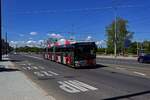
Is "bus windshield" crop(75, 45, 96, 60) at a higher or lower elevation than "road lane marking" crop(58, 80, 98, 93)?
higher

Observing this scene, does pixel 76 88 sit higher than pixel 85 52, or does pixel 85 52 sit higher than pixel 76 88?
pixel 85 52

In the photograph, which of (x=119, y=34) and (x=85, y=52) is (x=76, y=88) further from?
(x=119, y=34)

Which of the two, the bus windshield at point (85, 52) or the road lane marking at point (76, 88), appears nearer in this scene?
the road lane marking at point (76, 88)

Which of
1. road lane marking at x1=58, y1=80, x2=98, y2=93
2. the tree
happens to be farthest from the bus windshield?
the tree

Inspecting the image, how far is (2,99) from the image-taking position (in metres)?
11.4

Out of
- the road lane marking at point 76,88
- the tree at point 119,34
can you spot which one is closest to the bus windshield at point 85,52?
the road lane marking at point 76,88

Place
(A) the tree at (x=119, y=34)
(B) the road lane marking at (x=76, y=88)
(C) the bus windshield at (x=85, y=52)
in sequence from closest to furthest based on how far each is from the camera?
(B) the road lane marking at (x=76, y=88), (C) the bus windshield at (x=85, y=52), (A) the tree at (x=119, y=34)

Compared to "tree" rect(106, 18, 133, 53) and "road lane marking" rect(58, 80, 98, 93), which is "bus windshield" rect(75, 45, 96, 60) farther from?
"tree" rect(106, 18, 133, 53)

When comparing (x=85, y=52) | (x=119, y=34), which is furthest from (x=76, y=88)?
(x=119, y=34)

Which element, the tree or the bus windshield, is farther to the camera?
the tree

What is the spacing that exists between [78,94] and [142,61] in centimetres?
3372

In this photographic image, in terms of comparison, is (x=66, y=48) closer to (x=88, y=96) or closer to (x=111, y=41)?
(x=88, y=96)

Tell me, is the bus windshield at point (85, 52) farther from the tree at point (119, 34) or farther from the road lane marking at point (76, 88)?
the tree at point (119, 34)

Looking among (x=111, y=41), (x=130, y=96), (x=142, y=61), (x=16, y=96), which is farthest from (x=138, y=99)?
(x=111, y=41)
